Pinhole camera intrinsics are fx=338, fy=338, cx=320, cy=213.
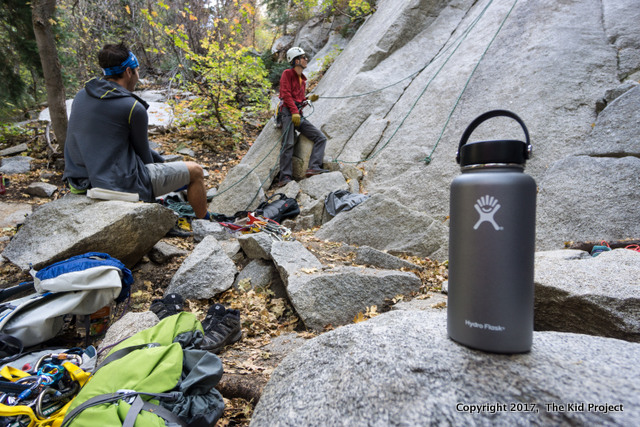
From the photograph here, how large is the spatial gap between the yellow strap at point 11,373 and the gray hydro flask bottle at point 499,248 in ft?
8.06

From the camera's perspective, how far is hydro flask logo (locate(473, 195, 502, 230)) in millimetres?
1142

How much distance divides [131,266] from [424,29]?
954cm

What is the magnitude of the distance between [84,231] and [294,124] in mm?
5432

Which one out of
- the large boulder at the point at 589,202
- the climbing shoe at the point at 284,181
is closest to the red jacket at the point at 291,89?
the climbing shoe at the point at 284,181

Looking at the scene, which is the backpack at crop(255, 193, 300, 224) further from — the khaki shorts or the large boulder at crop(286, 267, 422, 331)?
the large boulder at crop(286, 267, 422, 331)

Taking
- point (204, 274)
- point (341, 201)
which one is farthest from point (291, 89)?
point (204, 274)

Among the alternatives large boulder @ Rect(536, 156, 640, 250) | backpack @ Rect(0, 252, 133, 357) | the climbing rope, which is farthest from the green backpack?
the climbing rope

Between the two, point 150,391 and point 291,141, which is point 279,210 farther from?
point 150,391

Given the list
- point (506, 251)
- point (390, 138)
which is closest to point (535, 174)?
point (390, 138)

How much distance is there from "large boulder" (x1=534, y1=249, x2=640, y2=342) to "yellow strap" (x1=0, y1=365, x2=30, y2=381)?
126 inches

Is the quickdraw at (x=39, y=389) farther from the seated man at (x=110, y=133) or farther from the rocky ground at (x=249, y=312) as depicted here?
the seated man at (x=110, y=133)

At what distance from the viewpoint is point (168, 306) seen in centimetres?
319

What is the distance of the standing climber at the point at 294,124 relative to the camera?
779 centimetres

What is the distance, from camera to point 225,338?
280cm
